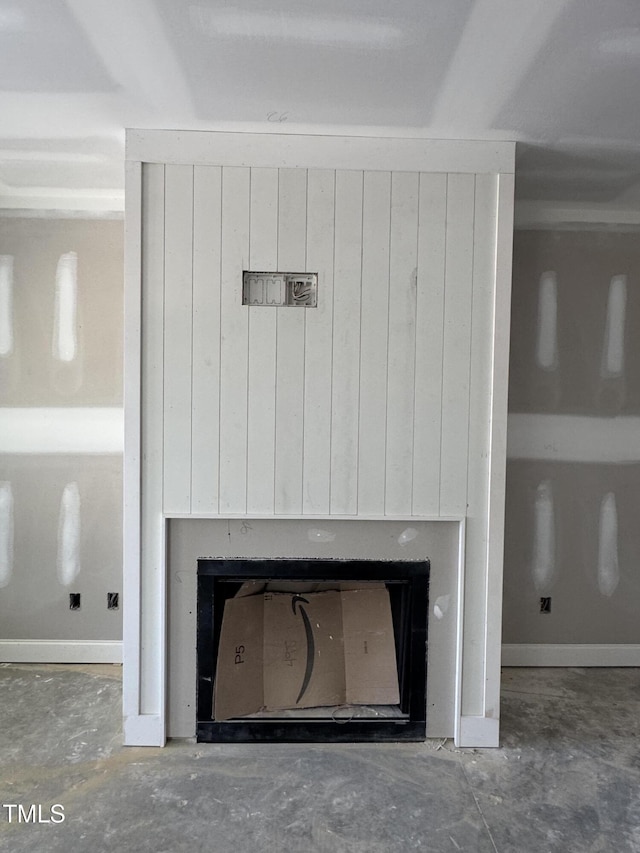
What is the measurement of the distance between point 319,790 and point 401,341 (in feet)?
5.84

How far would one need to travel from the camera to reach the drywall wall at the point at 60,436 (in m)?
3.29

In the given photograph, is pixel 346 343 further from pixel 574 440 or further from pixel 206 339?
pixel 574 440

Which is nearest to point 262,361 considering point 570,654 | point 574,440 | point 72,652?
point 574,440

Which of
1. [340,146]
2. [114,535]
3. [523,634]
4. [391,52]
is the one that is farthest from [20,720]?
[391,52]

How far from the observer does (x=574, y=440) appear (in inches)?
134

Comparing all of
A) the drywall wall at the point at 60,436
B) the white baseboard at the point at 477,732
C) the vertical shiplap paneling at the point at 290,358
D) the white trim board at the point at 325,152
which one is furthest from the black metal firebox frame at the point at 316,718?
the white trim board at the point at 325,152

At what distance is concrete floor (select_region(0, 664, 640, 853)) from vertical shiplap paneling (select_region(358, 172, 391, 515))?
106 cm

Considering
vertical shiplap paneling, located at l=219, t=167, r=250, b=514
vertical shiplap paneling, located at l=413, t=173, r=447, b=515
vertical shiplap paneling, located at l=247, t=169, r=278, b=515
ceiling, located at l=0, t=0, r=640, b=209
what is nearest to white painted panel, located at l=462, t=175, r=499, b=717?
vertical shiplap paneling, located at l=413, t=173, r=447, b=515

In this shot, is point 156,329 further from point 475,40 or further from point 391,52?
point 475,40

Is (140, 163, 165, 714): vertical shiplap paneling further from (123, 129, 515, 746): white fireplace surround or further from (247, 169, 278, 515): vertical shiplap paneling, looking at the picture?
(247, 169, 278, 515): vertical shiplap paneling

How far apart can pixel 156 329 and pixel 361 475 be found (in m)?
1.04

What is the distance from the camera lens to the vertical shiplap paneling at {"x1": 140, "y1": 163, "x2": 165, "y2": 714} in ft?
8.01

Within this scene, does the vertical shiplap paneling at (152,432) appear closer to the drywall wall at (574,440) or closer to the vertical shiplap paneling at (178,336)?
the vertical shiplap paneling at (178,336)

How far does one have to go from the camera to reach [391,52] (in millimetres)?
1808
